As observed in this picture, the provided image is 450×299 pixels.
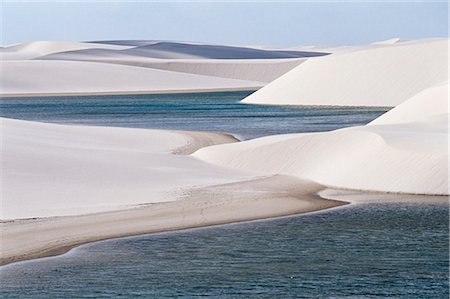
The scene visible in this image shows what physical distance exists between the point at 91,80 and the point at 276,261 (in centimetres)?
7843

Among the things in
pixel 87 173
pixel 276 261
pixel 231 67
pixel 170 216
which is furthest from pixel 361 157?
pixel 231 67

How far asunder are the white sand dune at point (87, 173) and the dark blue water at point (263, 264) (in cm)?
308

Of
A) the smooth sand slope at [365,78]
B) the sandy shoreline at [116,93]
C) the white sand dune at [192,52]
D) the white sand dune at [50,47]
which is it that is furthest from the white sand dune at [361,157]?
the white sand dune at [50,47]

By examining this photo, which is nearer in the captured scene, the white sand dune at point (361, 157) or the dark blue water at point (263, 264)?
the dark blue water at point (263, 264)

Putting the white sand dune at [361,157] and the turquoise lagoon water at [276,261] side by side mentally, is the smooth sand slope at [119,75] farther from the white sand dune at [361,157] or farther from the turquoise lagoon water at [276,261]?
the turquoise lagoon water at [276,261]

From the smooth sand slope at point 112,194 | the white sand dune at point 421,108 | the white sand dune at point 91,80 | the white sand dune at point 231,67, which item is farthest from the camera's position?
the white sand dune at point 231,67

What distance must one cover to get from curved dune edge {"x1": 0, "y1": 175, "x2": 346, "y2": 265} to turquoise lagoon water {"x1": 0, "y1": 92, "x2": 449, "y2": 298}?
17.5 inches

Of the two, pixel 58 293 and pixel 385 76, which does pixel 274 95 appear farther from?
pixel 58 293

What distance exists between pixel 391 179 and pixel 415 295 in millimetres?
9145

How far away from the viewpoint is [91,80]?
302ft

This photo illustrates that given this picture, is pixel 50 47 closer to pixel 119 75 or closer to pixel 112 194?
pixel 119 75

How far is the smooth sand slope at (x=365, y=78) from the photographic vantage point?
59.0 meters

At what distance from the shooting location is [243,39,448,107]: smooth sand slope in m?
59.0

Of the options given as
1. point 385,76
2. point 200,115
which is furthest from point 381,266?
point 385,76
